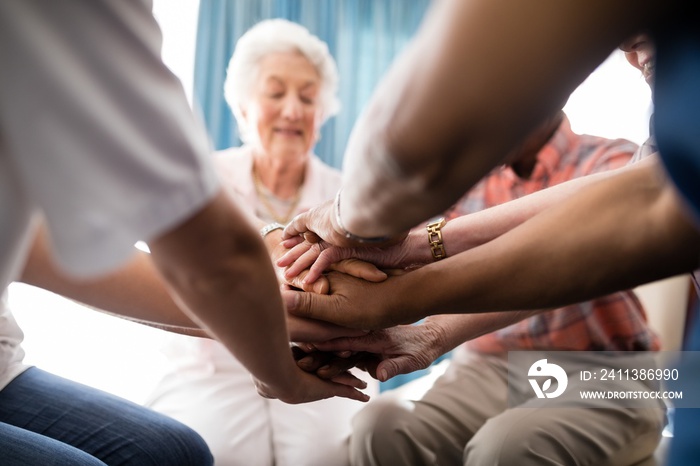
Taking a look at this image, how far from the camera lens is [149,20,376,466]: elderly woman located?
2.01m

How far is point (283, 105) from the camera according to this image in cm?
266

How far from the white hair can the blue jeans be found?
153 cm

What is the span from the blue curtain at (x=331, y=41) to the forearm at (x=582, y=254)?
2.49 meters

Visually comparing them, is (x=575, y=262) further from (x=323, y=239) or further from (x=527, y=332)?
(x=527, y=332)

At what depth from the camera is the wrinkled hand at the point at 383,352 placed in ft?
4.58

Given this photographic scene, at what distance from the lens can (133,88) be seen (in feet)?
1.93

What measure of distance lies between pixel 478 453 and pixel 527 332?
0.46 meters

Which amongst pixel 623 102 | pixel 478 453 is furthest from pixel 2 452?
pixel 623 102

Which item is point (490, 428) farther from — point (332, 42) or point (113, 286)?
point (332, 42)

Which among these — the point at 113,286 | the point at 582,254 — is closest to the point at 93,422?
the point at 113,286

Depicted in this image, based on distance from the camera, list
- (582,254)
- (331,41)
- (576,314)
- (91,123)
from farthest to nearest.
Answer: (331,41)
(576,314)
(582,254)
(91,123)

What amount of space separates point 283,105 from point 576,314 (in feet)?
4.64

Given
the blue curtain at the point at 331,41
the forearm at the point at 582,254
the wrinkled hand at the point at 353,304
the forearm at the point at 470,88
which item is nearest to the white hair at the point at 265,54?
the blue curtain at the point at 331,41

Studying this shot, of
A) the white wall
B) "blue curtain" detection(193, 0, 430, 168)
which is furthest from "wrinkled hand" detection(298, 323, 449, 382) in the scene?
"blue curtain" detection(193, 0, 430, 168)
